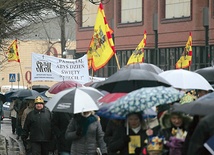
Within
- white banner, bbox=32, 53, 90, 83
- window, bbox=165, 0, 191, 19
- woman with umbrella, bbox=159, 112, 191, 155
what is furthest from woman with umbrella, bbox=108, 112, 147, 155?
window, bbox=165, 0, 191, 19

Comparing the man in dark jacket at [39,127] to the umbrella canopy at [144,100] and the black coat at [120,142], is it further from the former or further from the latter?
the umbrella canopy at [144,100]

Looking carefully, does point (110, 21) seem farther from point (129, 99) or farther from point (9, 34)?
point (129, 99)

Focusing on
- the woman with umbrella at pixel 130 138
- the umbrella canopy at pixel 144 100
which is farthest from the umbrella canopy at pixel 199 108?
the woman with umbrella at pixel 130 138

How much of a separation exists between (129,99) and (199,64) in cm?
3876

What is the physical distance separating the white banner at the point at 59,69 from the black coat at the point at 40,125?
190 inches

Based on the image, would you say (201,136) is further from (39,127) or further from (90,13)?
(90,13)

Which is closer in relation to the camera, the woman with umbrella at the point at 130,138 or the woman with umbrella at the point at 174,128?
the woman with umbrella at the point at 174,128

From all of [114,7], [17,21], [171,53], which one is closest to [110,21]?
[114,7]

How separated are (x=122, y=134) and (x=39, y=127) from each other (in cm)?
503

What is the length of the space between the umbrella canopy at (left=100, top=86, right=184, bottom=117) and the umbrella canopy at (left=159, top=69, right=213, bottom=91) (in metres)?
3.58

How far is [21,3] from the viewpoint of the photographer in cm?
1883

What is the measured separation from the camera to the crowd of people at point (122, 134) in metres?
8.08

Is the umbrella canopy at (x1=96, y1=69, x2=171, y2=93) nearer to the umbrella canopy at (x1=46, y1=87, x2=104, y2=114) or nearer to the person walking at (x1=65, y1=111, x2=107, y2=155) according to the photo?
the umbrella canopy at (x1=46, y1=87, x2=104, y2=114)

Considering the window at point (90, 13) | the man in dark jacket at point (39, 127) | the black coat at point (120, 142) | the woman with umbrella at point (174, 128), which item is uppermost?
the window at point (90, 13)
